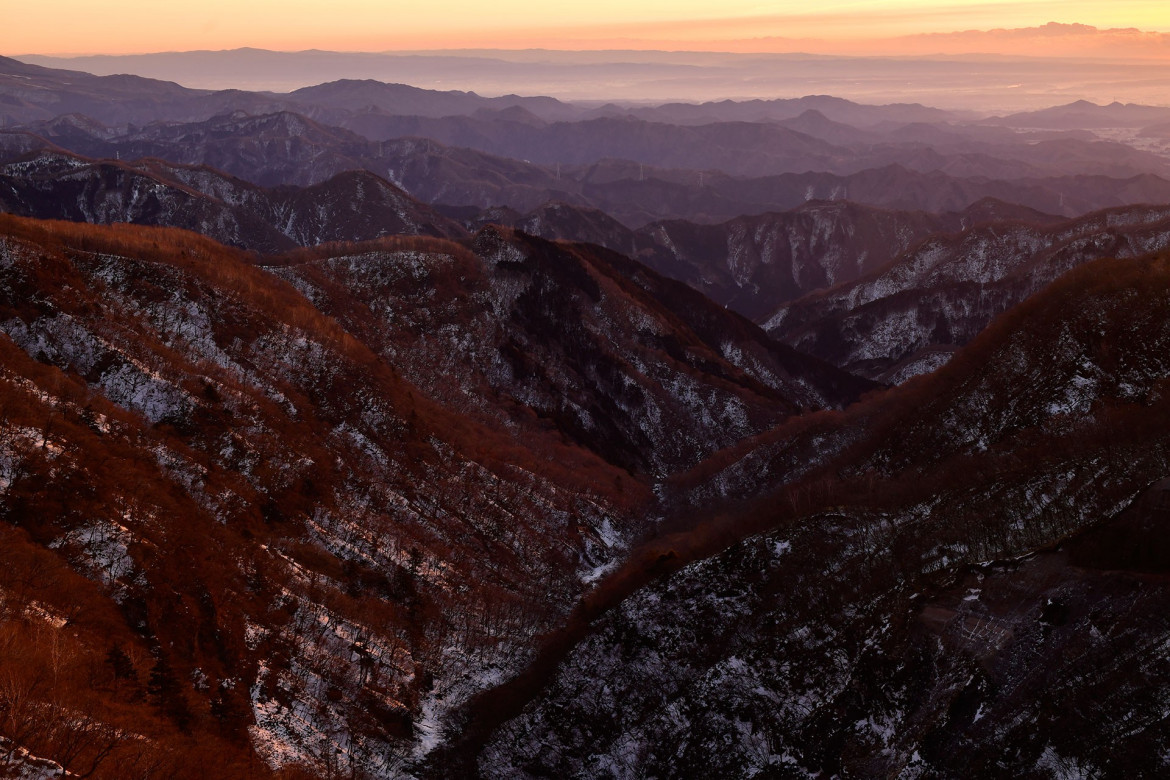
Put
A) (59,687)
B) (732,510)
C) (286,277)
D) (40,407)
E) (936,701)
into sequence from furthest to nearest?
(286,277) → (732,510) → (40,407) → (936,701) → (59,687)

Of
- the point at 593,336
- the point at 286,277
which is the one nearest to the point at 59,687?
the point at 286,277

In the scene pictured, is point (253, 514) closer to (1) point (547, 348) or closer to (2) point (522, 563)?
(2) point (522, 563)

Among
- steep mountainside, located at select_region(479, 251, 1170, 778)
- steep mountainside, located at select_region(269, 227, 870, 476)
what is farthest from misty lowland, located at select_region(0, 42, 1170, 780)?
steep mountainside, located at select_region(269, 227, 870, 476)

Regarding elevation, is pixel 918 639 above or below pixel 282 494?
above

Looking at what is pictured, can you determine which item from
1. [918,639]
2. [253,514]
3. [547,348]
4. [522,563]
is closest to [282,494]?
[253,514]

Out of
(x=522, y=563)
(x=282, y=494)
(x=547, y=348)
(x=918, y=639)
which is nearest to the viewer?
(x=918, y=639)

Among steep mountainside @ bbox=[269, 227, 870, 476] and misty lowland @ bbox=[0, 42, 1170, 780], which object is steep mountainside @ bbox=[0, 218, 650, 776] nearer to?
misty lowland @ bbox=[0, 42, 1170, 780]

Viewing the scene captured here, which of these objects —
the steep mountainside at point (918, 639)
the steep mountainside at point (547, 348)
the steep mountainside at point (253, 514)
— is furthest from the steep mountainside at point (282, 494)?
the steep mountainside at point (918, 639)

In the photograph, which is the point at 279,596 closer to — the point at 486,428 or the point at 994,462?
the point at 486,428
